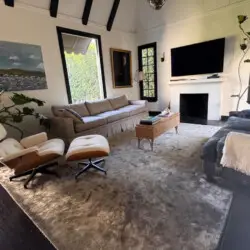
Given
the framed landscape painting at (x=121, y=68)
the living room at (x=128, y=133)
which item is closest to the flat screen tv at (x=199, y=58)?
the living room at (x=128, y=133)

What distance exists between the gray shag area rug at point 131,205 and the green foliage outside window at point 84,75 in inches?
104

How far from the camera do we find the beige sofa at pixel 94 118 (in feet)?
11.0

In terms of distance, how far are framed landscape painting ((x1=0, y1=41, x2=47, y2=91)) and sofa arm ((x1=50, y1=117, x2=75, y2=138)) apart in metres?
1.05

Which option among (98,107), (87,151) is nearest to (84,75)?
(98,107)

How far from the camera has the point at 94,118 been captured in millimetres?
3891

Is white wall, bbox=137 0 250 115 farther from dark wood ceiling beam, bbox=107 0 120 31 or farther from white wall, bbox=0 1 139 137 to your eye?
white wall, bbox=0 1 139 137

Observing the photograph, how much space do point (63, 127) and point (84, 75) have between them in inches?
86.4

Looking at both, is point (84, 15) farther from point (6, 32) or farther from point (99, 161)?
point (99, 161)

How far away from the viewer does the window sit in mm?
5930

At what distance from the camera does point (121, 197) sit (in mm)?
1875

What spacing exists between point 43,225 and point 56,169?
1160 mm

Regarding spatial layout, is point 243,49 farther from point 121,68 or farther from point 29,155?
point 29,155

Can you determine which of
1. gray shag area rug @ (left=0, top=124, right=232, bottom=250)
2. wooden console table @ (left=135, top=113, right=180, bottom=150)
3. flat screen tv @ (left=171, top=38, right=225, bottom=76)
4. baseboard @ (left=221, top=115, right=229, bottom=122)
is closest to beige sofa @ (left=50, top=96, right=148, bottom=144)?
gray shag area rug @ (left=0, top=124, right=232, bottom=250)

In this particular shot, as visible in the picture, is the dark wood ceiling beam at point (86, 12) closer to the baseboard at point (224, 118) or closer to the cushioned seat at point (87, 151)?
the cushioned seat at point (87, 151)
